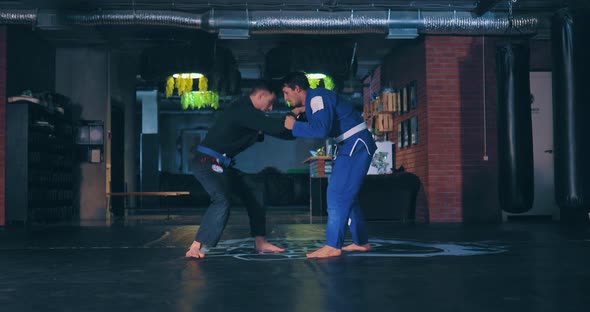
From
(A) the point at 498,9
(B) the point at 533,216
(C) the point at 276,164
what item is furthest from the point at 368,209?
(C) the point at 276,164

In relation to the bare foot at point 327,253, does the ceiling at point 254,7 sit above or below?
above

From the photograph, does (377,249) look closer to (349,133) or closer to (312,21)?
(349,133)

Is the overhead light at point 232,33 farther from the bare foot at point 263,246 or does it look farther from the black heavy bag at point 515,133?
the bare foot at point 263,246

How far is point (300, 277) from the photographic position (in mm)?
3799

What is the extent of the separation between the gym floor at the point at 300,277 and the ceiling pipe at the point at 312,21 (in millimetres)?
3836

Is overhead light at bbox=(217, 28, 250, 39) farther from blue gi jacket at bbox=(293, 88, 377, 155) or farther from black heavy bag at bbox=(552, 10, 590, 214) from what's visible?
black heavy bag at bbox=(552, 10, 590, 214)

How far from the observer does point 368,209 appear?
10.7m

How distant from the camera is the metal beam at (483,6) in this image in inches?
354

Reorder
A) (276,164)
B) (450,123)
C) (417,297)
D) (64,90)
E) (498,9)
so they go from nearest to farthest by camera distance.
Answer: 1. (417,297)
2. (498,9)
3. (450,123)
4. (64,90)
5. (276,164)

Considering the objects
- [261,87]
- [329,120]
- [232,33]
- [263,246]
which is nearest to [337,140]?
[329,120]

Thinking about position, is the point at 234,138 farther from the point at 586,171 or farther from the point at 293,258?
the point at 586,171

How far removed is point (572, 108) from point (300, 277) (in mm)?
3000

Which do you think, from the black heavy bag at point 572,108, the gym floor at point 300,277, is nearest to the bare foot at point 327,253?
the gym floor at point 300,277

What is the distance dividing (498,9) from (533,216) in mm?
3324
